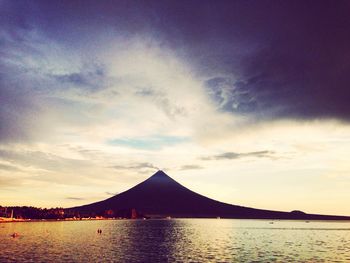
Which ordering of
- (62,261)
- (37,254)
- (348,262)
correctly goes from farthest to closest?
(37,254) < (348,262) < (62,261)

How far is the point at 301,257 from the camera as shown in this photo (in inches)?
2867

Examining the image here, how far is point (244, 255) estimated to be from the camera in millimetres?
74625

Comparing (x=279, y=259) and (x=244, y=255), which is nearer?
(x=279, y=259)

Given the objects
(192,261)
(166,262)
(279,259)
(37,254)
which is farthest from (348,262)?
(37,254)

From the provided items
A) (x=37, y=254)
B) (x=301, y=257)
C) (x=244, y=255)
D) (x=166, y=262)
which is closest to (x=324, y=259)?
(x=301, y=257)

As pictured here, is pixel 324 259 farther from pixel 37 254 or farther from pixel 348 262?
pixel 37 254

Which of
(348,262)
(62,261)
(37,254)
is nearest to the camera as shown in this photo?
(62,261)

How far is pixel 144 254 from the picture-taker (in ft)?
242

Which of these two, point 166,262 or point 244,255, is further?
point 244,255

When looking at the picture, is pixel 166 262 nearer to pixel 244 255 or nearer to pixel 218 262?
pixel 218 262

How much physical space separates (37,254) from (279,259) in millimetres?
42157

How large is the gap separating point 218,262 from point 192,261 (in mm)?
4129

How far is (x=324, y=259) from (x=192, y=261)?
23908 millimetres

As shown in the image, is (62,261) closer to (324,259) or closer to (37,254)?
(37,254)
